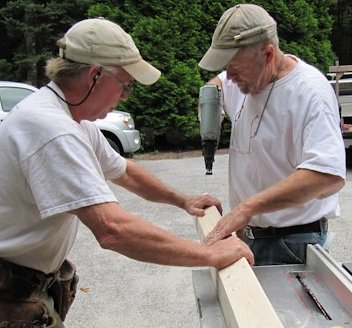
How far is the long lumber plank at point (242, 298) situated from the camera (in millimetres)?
1561

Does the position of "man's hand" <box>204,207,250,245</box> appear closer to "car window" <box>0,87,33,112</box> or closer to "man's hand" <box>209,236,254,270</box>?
"man's hand" <box>209,236,254,270</box>

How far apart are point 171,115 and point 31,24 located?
6930mm

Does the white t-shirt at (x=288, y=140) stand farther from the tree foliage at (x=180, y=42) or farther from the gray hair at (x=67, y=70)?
the tree foliage at (x=180, y=42)

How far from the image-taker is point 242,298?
5.59 feet

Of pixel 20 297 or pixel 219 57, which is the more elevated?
pixel 219 57

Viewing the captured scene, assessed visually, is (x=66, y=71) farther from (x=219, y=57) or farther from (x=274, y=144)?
(x=274, y=144)

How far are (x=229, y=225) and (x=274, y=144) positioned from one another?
43 cm

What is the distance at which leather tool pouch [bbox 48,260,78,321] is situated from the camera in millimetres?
2254

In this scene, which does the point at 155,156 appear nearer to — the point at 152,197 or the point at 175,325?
the point at 175,325

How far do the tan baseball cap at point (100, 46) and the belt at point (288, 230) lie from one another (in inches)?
37.2

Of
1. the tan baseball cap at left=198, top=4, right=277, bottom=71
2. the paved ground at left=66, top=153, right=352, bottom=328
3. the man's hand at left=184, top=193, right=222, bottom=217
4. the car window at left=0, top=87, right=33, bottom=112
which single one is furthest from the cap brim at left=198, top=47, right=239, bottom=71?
the car window at left=0, top=87, right=33, bottom=112

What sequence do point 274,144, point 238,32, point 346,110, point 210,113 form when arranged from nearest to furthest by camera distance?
point 238,32, point 274,144, point 210,113, point 346,110

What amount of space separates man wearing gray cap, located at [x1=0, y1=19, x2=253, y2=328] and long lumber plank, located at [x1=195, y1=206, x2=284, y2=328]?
0.24 feet

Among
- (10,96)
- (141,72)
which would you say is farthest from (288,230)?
(10,96)
